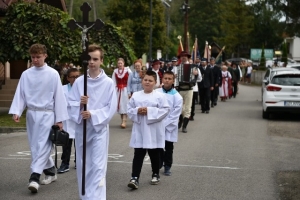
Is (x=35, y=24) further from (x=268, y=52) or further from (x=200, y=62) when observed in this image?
(x=268, y=52)

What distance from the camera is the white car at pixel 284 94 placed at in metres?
19.3

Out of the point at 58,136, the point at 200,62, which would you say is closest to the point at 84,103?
the point at 58,136

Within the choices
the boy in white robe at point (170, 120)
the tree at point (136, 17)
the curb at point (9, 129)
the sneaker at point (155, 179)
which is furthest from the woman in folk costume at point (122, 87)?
the tree at point (136, 17)

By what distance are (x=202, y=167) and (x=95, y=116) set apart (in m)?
3.62

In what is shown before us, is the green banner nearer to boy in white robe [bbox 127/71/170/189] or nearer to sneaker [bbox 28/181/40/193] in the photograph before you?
boy in white robe [bbox 127/71/170/189]

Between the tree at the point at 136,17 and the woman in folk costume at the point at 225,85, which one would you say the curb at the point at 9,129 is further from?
the tree at the point at 136,17

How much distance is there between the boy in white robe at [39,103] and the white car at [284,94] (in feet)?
38.1

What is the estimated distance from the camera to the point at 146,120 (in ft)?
29.7

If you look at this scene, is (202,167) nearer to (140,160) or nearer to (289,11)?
(140,160)

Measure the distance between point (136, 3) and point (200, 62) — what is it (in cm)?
2466

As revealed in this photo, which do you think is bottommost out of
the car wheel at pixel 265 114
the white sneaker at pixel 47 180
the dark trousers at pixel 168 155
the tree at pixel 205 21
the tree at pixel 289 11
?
the car wheel at pixel 265 114

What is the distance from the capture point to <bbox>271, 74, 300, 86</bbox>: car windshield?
64.5 feet

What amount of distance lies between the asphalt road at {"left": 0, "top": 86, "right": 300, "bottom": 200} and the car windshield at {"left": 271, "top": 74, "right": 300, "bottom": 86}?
2.27 meters

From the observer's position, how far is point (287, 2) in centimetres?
3192
